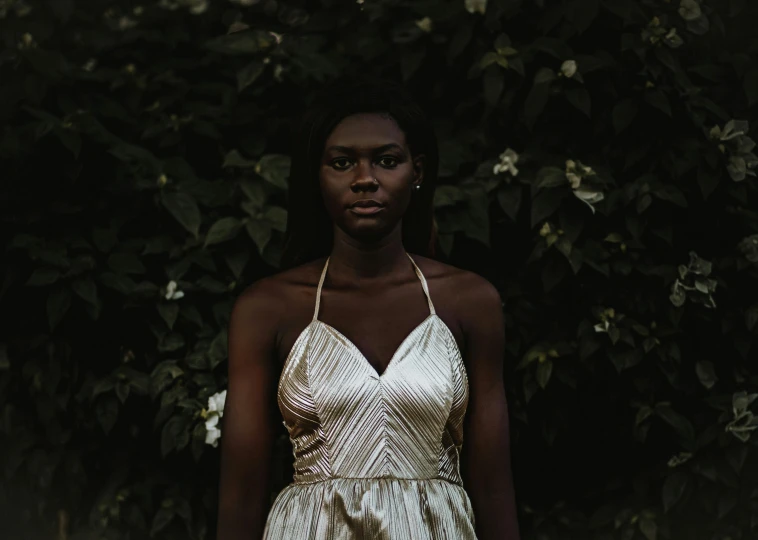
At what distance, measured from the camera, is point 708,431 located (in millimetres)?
3656

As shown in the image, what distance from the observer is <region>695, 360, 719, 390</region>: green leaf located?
3.65 metres

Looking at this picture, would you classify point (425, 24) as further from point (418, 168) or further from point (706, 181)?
point (418, 168)

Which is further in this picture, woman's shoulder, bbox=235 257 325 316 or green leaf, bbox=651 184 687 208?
green leaf, bbox=651 184 687 208

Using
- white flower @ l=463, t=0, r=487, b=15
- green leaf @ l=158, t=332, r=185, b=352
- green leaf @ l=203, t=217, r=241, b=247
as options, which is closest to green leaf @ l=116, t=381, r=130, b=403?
green leaf @ l=158, t=332, r=185, b=352

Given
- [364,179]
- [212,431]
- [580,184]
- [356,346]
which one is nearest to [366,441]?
[356,346]

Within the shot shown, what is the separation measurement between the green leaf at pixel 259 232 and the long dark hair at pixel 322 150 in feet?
3.08

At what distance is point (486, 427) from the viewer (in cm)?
246

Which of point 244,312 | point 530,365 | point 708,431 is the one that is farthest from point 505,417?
point 708,431

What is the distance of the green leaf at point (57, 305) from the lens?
3.54 meters

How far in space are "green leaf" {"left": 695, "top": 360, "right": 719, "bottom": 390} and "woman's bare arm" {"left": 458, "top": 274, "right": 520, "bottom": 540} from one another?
133 centimetres

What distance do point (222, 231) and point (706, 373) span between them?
4.87 feet

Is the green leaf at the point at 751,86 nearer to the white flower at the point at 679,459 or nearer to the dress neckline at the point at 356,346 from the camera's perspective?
the white flower at the point at 679,459

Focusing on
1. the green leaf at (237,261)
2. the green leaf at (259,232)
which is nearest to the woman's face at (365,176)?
the green leaf at (259,232)

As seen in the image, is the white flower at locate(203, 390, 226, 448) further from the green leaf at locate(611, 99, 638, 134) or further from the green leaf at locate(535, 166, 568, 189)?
the green leaf at locate(611, 99, 638, 134)
